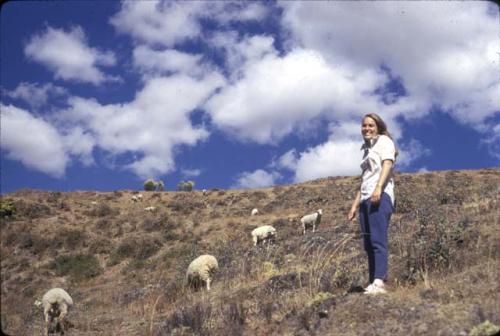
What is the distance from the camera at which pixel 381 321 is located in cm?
473

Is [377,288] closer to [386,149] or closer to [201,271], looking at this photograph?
[386,149]

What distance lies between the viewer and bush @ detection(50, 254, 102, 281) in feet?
27.9

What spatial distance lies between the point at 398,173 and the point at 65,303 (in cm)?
3273

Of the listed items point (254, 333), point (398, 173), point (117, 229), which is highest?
point (398, 173)

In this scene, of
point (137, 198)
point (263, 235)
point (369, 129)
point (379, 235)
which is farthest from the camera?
point (137, 198)

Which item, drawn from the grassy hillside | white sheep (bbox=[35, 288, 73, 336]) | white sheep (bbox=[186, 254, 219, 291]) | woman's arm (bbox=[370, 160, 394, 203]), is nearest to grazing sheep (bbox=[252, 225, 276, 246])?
the grassy hillside

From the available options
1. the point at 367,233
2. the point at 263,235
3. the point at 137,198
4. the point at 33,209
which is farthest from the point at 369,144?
the point at 137,198

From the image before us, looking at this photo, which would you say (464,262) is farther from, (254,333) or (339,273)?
(254,333)

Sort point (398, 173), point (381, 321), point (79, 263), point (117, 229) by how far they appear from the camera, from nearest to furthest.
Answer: point (381, 321) < point (79, 263) < point (117, 229) < point (398, 173)

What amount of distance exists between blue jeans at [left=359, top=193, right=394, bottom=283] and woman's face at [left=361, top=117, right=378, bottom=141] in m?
0.64

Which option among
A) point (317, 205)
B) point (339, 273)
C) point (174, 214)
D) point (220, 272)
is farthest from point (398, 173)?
point (339, 273)

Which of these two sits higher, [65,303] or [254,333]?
[65,303]

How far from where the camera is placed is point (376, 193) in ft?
17.3

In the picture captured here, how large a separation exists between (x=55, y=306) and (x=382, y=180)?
5.12 meters
